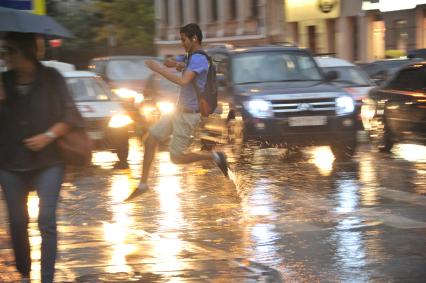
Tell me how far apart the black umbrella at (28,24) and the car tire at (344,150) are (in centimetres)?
914

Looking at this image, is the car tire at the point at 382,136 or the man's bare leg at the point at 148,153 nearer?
A: the man's bare leg at the point at 148,153

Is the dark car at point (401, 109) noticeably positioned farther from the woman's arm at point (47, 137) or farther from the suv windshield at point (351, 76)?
the woman's arm at point (47, 137)

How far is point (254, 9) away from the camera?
181ft

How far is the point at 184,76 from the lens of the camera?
10961mm

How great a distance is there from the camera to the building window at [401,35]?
38.9 meters

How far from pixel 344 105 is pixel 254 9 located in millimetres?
40204

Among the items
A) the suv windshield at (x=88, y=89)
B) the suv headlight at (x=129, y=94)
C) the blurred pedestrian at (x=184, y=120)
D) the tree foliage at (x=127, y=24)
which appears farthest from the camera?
the tree foliage at (x=127, y=24)

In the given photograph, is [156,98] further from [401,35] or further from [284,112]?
[401,35]

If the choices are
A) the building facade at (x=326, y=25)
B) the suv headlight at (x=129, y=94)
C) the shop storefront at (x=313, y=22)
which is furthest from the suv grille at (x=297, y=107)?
the shop storefront at (x=313, y=22)

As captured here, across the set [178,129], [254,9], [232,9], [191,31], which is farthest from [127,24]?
[178,129]

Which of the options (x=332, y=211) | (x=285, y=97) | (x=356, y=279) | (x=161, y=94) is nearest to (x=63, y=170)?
(x=356, y=279)

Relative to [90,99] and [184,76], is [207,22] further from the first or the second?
[184,76]

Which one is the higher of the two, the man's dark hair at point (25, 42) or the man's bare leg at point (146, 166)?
the man's dark hair at point (25, 42)

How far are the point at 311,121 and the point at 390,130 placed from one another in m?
2.11
